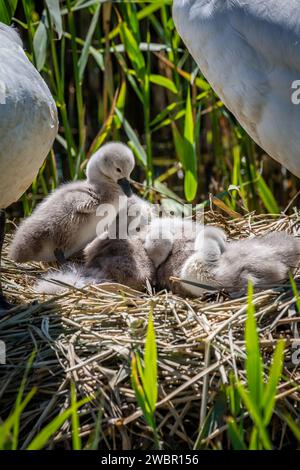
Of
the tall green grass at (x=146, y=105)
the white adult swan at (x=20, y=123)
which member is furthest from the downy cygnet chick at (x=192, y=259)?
the white adult swan at (x=20, y=123)

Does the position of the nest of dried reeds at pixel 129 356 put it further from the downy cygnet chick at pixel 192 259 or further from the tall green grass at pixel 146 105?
the tall green grass at pixel 146 105

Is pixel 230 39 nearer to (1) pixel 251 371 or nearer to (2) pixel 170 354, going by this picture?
(2) pixel 170 354

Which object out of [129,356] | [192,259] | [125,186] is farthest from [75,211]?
[129,356]

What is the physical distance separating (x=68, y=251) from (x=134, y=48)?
1.08 metres

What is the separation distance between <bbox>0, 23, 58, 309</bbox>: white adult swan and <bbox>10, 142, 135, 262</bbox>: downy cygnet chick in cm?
47

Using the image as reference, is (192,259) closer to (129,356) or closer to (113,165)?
(113,165)

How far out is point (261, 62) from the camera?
3.06 meters

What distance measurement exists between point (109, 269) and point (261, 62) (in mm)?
941

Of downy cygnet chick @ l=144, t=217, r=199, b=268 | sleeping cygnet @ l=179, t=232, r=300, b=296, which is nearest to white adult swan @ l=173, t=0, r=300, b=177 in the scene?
sleeping cygnet @ l=179, t=232, r=300, b=296

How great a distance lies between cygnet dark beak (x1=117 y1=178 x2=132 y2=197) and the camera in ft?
12.0

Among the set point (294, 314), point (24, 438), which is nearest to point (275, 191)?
point (294, 314)

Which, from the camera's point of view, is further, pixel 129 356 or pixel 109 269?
pixel 109 269

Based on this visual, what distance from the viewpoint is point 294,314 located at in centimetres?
275
